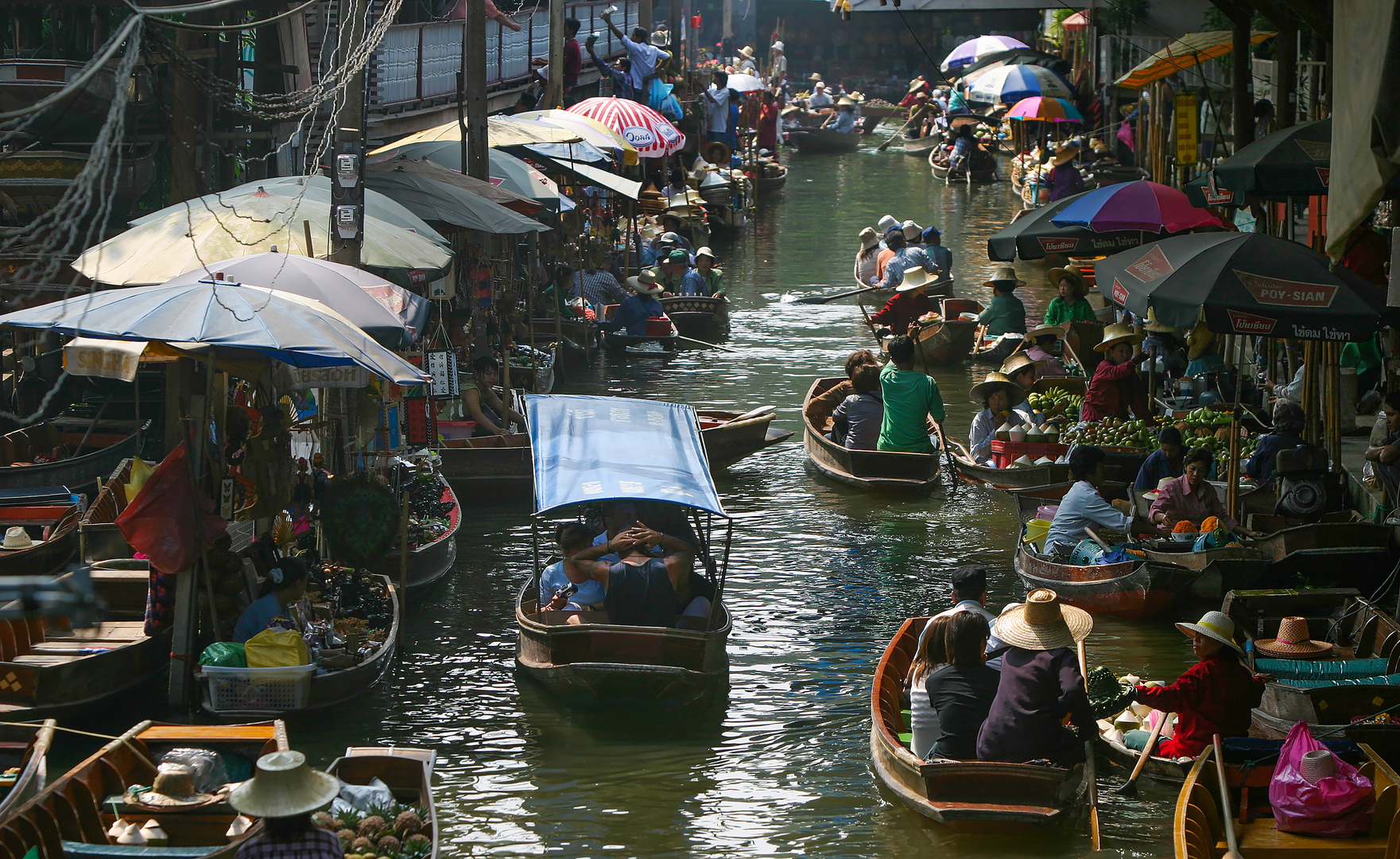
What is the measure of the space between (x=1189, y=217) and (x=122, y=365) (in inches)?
383

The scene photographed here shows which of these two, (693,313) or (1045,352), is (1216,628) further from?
(693,313)

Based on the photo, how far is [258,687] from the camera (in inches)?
346

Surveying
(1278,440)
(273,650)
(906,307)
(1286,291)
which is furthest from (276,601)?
(906,307)

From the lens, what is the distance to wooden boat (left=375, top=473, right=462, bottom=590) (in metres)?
11.2

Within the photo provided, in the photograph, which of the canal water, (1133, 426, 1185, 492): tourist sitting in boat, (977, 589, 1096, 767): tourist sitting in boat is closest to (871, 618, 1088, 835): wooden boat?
(977, 589, 1096, 767): tourist sitting in boat

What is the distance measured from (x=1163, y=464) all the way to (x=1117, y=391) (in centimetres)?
205

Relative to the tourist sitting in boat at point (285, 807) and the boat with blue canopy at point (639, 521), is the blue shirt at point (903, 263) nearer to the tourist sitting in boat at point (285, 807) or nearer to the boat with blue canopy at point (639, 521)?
the boat with blue canopy at point (639, 521)

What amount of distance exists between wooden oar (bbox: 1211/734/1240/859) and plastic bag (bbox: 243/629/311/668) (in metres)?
5.35

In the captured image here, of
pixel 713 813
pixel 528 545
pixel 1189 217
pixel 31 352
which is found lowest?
pixel 713 813

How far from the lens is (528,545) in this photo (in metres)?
13.2

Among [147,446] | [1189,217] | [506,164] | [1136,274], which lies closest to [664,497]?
[1136,274]

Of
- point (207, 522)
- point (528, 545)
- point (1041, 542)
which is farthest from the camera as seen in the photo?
point (528, 545)

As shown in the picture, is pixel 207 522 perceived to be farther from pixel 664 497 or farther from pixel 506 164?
pixel 506 164

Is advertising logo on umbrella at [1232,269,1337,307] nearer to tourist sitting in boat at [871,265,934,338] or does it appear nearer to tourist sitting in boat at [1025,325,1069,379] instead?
tourist sitting in boat at [1025,325,1069,379]
